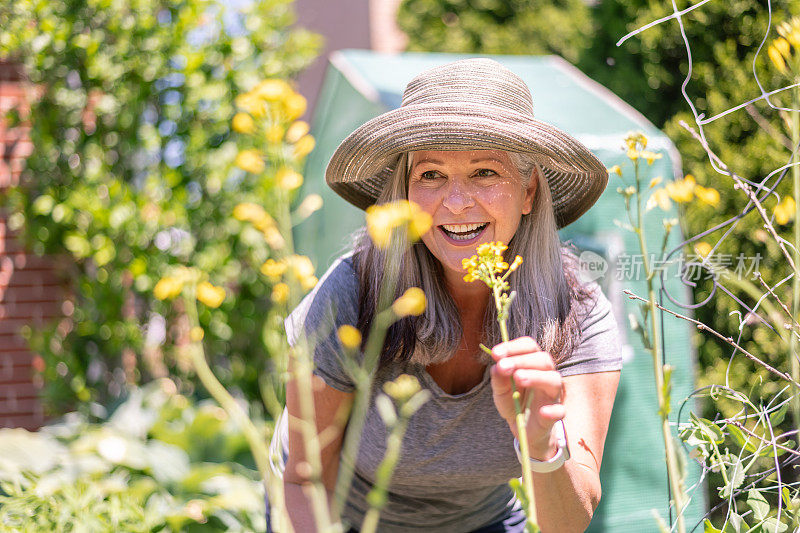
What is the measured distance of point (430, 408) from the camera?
1712 mm

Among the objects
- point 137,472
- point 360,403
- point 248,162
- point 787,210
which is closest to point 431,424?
point 360,403

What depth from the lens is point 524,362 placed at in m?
0.86

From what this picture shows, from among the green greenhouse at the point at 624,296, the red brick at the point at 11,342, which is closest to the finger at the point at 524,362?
the green greenhouse at the point at 624,296

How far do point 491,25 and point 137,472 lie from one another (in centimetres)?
520

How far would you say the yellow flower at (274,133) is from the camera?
69cm

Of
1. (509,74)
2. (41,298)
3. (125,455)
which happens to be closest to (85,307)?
(41,298)

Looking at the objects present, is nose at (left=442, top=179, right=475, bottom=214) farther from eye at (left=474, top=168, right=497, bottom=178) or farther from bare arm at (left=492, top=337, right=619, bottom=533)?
bare arm at (left=492, top=337, right=619, bottom=533)

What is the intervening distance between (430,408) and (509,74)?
2.48 feet

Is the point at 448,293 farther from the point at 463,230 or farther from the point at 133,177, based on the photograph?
the point at 133,177

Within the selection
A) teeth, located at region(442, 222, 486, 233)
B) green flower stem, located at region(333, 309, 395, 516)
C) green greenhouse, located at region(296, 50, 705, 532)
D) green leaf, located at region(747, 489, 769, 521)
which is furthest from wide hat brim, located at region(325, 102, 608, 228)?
green greenhouse, located at region(296, 50, 705, 532)

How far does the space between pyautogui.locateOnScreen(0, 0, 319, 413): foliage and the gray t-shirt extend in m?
2.08

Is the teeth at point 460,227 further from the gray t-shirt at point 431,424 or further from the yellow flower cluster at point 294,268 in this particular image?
the yellow flower cluster at point 294,268

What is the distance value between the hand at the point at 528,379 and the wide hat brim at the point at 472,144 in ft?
2.06

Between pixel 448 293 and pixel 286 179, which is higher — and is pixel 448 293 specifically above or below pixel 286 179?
below
